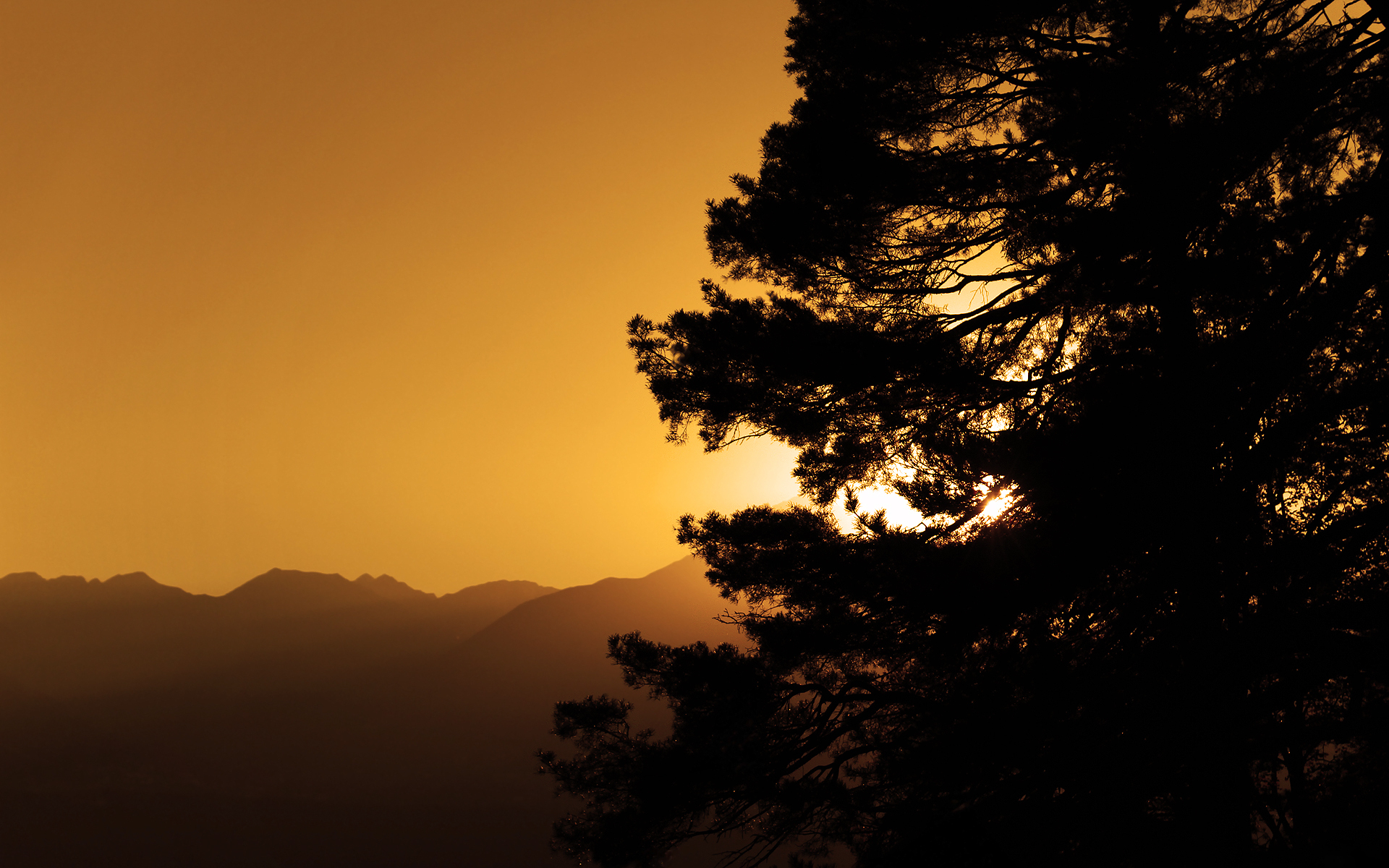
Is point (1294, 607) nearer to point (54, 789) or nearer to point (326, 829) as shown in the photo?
point (326, 829)

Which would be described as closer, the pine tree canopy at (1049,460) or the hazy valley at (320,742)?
the pine tree canopy at (1049,460)

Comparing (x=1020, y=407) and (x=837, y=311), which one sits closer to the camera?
(x=1020, y=407)

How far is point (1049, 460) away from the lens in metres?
4.53

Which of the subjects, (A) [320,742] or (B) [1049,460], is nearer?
(B) [1049,460]

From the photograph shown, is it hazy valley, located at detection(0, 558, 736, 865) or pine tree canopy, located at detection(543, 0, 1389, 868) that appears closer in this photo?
pine tree canopy, located at detection(543, 0, 1389, 868)

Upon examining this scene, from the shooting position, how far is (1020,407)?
593 cm

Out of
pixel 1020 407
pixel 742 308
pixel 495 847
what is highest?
pixel 742 308

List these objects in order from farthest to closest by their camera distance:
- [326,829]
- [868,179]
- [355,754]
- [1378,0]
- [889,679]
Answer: [355,754] → [326,829] → [868,179] → [889,679] → [1378,0]

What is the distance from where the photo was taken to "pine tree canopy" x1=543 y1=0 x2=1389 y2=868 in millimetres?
3855

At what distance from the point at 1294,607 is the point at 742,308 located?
4817 mm

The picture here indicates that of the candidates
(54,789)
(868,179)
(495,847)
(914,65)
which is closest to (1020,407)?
(868,179)

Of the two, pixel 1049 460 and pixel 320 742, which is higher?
pixel 320 742

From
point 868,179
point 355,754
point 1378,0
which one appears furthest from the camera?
point 355,754

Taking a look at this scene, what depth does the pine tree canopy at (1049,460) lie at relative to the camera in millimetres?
3855
